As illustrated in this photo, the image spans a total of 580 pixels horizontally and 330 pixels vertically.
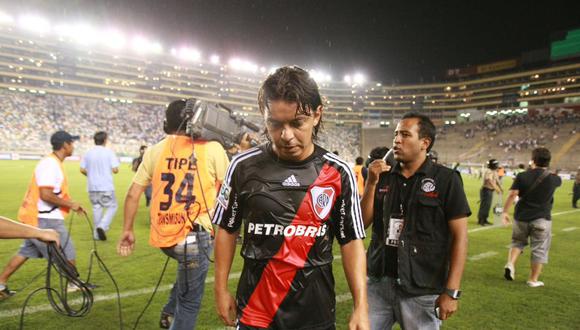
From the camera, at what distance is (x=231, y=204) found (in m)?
1.83

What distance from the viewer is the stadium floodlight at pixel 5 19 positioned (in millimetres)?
67275

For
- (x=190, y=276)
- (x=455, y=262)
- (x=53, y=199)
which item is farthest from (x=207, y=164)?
(x=53, y=199)

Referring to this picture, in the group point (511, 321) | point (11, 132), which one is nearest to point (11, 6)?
point (11, 132)

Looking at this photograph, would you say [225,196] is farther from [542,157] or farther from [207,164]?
[542,157]

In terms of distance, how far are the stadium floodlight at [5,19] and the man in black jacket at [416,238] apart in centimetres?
9027

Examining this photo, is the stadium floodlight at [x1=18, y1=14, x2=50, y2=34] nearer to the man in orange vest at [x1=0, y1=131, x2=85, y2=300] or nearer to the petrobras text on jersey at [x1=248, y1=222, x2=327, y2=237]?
the man in orange vest at [x1=0, y1=131, x2=85, y2=300]

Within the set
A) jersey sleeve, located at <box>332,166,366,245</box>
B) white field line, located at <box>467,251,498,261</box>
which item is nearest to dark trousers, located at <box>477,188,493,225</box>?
white field line, located at <box>467,251,498,261</box>

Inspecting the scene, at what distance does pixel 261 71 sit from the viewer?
87.3 m

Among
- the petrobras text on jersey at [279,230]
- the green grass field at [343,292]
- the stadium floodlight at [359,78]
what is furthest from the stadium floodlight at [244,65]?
the petrobras text on jersey at [279,230]

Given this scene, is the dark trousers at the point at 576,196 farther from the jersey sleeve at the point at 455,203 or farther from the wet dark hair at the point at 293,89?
the wet dark hair at the point at 293,89

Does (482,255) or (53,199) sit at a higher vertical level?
(53,199)

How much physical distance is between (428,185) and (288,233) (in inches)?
55.8

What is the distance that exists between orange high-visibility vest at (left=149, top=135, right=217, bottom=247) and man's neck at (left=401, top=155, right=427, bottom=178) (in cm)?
175

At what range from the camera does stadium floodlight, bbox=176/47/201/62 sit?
8500 cm
